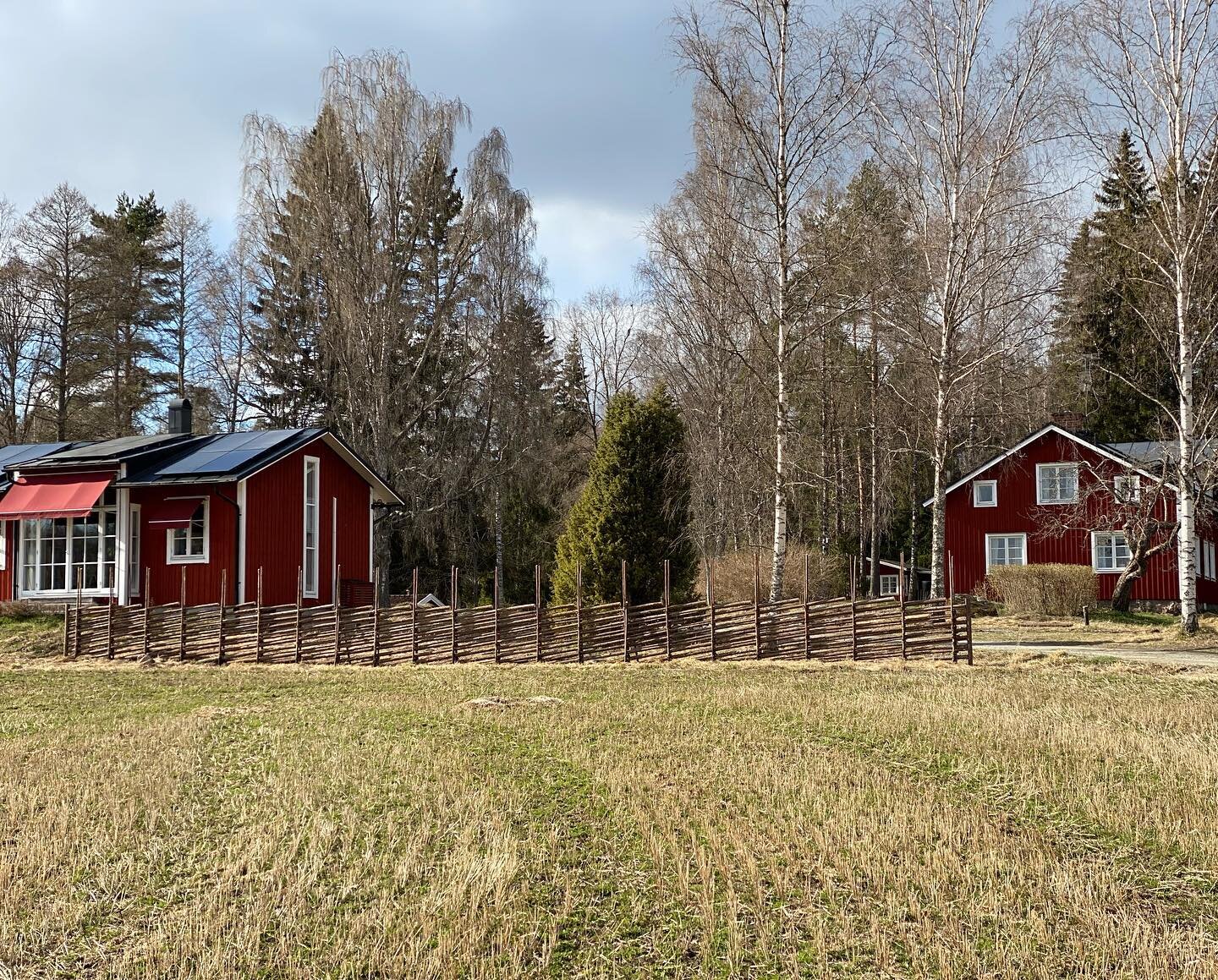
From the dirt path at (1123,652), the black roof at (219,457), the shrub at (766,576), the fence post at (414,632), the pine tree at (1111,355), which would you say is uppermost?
the pine tree at (1111,355)

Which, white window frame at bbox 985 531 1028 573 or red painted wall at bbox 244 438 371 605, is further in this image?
white window frame at bbox 985 531 1028 573

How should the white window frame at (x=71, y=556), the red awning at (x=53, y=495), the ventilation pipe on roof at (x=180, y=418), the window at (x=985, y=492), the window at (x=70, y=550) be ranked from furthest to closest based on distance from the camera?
the window at (x=985, y=492) < the ventilation pipe on roof at (x=180, y=418) < the window at (x=70, y=550) < the white window frame at (x=71, y=556) < the red awning at (x=53, y=495)

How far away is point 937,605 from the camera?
16.4 meters

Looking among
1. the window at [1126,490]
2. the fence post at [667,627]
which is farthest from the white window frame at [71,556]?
the window at [1126,490]

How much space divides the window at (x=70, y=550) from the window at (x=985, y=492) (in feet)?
74.0

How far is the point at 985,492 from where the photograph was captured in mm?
31188

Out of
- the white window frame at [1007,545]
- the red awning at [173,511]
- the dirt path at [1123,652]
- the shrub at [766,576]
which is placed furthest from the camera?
the white window frame at [1007,545]

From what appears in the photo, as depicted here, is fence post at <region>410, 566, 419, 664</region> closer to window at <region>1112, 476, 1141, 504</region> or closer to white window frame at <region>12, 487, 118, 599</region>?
white window frame at <region>12, 487, 118, 599</region>

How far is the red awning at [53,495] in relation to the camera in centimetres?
1981

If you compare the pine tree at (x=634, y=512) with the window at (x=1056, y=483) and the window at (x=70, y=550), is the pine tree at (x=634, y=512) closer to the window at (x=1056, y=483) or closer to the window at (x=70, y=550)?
the window at (x=70, y=550)

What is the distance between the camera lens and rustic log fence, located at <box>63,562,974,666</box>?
16328mm

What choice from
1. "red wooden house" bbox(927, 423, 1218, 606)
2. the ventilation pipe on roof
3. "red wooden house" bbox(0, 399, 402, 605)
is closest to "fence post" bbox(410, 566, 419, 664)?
"red wooden house" bbox(0, 399, 402, 605)

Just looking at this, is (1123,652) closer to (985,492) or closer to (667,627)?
(667,627)

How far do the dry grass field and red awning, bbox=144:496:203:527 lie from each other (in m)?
9.77
